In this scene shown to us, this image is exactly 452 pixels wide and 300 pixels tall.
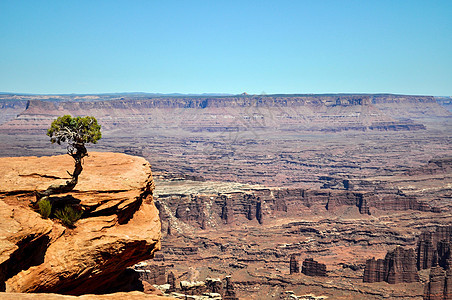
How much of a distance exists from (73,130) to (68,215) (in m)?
3.65

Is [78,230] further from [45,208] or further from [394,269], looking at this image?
[394,269]

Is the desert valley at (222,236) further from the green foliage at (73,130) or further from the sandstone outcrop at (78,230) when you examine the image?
the green foliage at (73,130)

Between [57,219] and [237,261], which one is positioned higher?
[57,219]

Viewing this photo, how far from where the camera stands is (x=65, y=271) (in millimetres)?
20906

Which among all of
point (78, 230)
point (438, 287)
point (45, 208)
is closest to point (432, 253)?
point (438, 287)

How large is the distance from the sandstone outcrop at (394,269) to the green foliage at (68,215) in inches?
1950

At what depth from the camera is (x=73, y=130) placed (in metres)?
24.0

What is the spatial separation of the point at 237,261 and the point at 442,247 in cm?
2611

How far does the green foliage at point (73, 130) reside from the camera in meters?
23.6

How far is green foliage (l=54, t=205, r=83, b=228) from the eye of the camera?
22109 millimetres

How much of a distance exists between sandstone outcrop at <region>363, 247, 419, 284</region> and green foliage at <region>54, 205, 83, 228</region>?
49.5 metres

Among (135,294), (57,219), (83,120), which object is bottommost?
(135,294)

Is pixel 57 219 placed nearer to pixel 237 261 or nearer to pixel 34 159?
pixel 34 159

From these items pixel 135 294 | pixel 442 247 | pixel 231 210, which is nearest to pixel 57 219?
pixel 135 294
